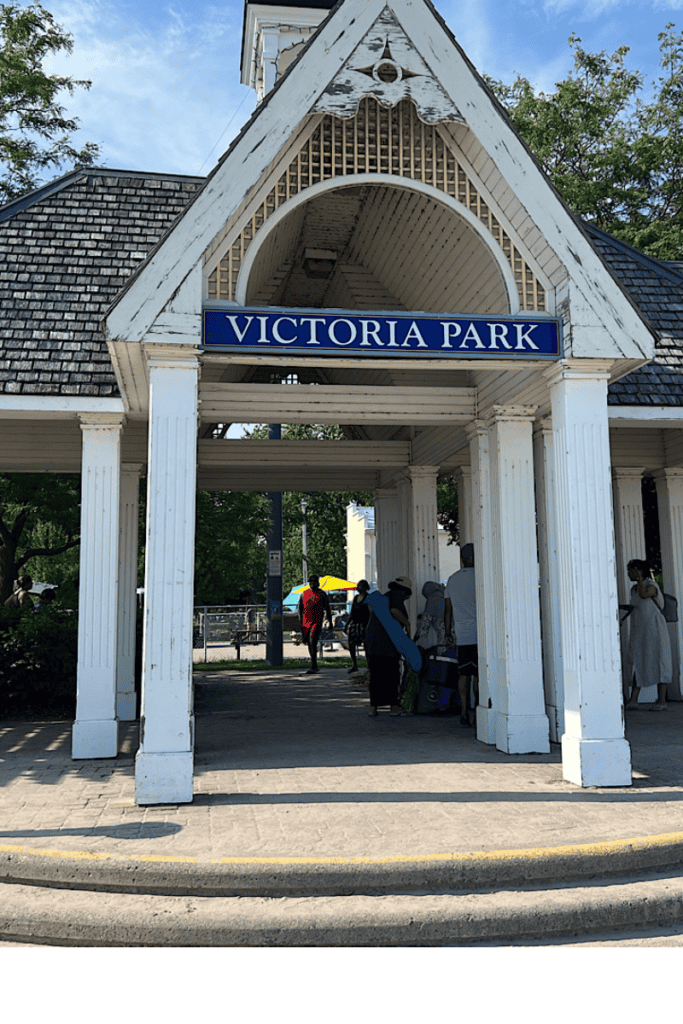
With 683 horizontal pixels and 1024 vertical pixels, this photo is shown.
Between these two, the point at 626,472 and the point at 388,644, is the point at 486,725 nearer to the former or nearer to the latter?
the point at 388,644

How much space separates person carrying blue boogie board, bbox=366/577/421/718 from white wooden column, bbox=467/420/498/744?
Result: 4.68 ft

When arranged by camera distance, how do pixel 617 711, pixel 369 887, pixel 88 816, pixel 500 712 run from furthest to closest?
1. pixel 500 712
2. pixel 617 711
3. pixel 88 816
4. pixel 369 887

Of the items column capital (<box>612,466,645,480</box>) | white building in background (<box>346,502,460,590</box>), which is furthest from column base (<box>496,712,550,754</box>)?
white building in background (<box>346,502,460,590</box>)

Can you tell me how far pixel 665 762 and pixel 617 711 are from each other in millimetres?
1170

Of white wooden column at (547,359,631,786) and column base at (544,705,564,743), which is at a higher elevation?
white wooden column at (547,359,631,786)

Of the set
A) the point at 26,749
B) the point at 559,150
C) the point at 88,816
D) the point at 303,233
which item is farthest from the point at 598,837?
the point at 559,150

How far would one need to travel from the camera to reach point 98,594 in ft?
26.8

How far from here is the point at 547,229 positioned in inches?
262

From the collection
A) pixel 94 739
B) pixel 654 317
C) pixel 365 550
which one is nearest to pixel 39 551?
pixel 94 739

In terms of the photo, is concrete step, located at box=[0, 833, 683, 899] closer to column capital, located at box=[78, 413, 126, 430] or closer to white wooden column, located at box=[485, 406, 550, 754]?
white wooden column, located at box=[485, 406, 550, 754]

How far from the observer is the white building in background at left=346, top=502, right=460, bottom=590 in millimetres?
47406

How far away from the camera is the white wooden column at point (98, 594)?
789 centimetres

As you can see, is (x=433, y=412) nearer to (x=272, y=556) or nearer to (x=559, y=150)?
(x=272, y=556)

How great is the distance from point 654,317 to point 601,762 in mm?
5658
